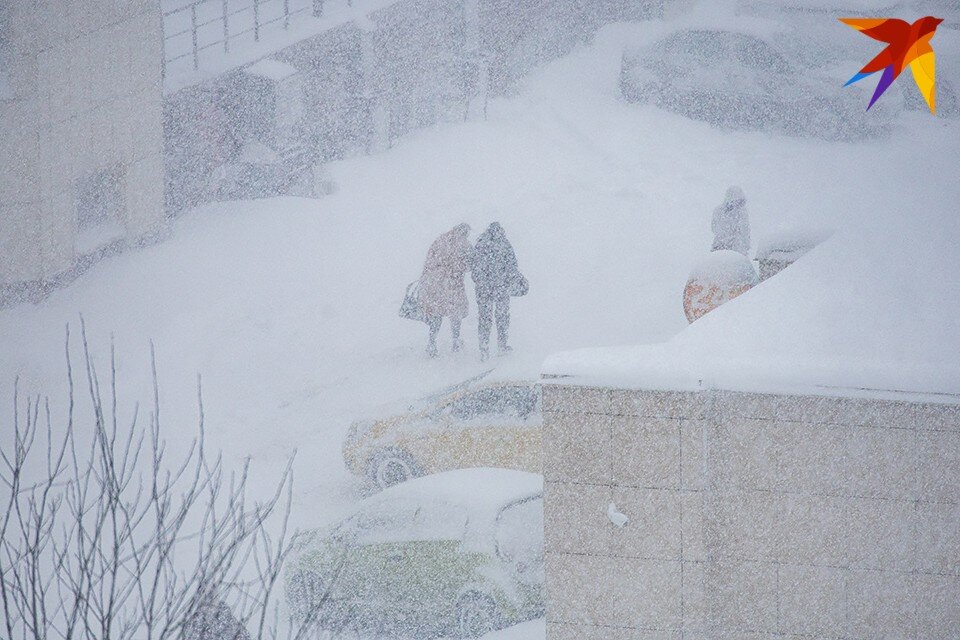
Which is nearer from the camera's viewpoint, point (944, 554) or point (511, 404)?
point (944, 554)

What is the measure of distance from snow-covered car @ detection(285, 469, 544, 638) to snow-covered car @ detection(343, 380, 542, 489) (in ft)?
3.42

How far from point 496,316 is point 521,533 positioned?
504 cm

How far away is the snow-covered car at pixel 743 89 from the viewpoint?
58.7ft

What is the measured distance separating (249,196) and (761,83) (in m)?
8.74

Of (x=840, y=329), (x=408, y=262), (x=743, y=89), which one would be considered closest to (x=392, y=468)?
(x=840, y=329)

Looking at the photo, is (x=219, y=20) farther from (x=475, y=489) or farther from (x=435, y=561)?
(x=435, y=561)

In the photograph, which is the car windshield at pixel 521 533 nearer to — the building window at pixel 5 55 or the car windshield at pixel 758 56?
the building window at pixel 5 55

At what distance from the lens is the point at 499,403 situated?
9438 mm

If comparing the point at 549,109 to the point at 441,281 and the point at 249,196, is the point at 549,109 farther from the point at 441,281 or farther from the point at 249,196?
the point at 441,281

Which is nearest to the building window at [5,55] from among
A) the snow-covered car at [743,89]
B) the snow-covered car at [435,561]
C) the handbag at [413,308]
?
the handbag at [413,308]

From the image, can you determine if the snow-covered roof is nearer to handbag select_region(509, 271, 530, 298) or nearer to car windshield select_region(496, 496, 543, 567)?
car windshield select_region(496, 496, 543, 567)

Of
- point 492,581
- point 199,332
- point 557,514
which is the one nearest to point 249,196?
point 199,332

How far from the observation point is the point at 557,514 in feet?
17.1

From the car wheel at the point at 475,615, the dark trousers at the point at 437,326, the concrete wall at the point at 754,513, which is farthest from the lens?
the dark trousers at the point at 437,326
